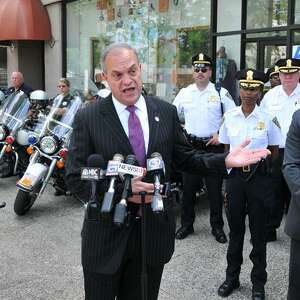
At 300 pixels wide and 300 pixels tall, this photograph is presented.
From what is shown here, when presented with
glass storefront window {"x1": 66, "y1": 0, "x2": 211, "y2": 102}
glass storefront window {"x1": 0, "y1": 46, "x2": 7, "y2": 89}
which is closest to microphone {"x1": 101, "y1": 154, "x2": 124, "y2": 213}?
glass storefront window {"x1": 66, "y1": 0, "x2": 211, "y2": 102}

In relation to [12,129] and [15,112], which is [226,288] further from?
[15,112]

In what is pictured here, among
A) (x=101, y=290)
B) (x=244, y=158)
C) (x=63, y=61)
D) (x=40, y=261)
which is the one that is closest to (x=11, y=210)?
(x=40, y=261)

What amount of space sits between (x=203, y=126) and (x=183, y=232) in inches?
47.5

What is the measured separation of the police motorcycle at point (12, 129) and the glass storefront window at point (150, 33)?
3.23 m

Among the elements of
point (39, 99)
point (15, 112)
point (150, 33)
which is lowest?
point (15, 112)

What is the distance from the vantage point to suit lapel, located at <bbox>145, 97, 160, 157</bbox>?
2400mm

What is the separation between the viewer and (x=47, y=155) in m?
6.18

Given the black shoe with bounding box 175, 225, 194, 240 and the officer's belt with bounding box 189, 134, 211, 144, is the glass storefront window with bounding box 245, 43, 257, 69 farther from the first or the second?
the black shoe with bounding box 175, 225, 194, 240

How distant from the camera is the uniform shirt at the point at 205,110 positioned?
18.2 ft

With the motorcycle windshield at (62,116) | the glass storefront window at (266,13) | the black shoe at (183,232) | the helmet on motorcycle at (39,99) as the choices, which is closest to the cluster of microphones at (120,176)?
the black shoe at (183,232)

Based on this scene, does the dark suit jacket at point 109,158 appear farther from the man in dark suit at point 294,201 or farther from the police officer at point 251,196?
the police officer at point 251,196

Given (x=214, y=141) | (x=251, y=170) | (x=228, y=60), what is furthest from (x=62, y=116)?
(x=251, y=170)

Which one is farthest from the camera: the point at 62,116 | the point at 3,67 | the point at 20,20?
the point at 3,67

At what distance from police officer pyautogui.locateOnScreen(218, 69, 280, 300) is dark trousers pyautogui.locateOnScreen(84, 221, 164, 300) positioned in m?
1.36
